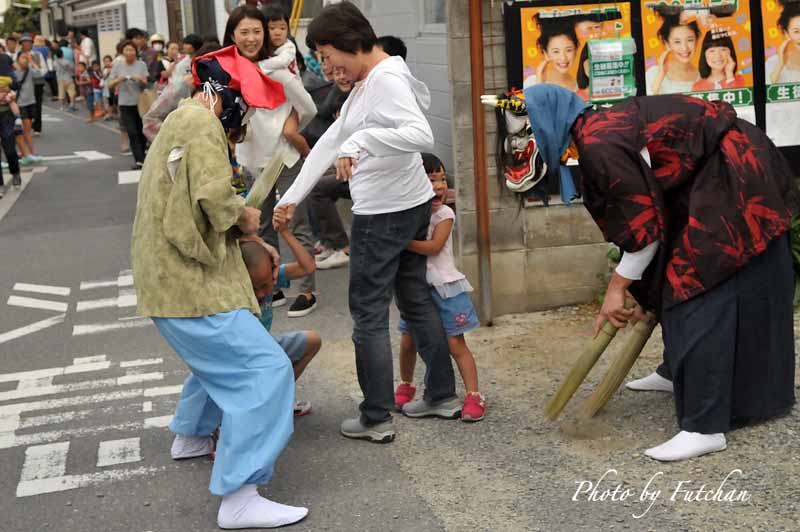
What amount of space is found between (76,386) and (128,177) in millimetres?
9501

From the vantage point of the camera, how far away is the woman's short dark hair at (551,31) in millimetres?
6441

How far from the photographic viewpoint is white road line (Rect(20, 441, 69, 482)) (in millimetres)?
4871

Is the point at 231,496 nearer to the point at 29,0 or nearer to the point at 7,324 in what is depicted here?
the point at 7,324

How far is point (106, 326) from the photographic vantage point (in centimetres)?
754

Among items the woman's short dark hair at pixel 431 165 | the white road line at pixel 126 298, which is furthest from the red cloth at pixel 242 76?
the white road line at pixel 126 298

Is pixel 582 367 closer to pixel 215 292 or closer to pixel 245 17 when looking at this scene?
pixel 215 292

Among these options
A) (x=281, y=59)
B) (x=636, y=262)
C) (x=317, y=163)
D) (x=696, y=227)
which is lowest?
(x=636, y=262)

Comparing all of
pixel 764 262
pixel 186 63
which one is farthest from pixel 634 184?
pixel 186 63

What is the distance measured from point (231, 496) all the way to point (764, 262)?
2.32 meters

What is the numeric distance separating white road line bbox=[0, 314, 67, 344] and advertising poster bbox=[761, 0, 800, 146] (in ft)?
16.2

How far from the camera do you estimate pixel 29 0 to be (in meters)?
51.4

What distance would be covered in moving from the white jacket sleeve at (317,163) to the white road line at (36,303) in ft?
12.6

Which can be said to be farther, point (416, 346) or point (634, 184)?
point (416, 346)

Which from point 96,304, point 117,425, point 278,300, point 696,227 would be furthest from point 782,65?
point 96,304
